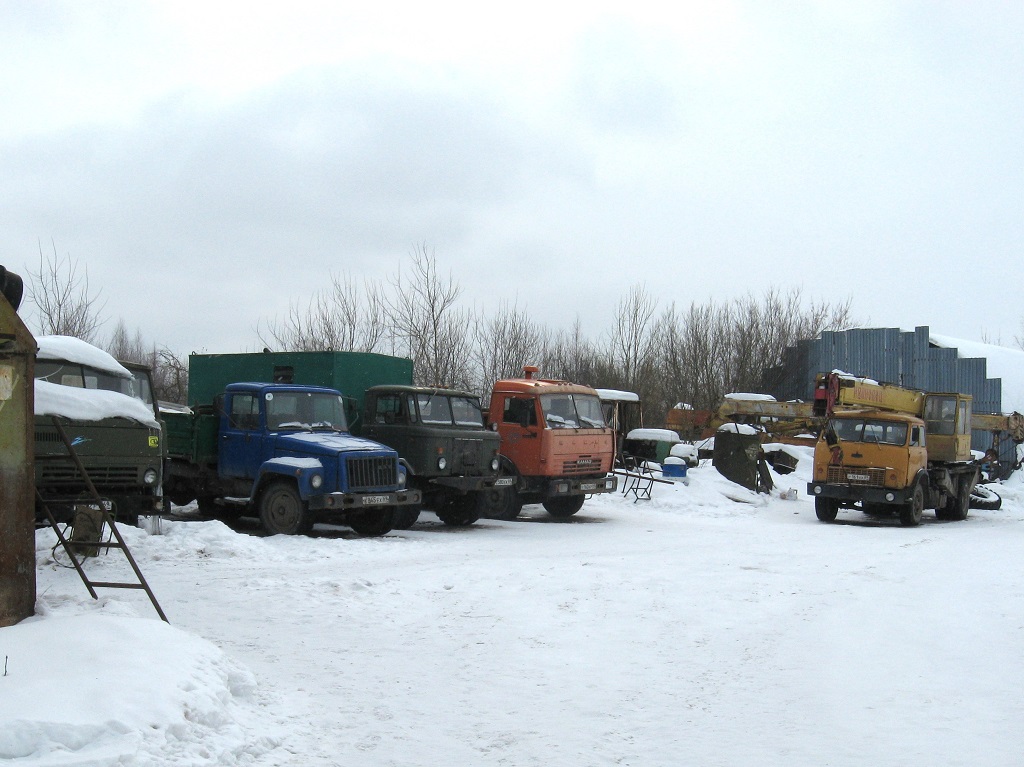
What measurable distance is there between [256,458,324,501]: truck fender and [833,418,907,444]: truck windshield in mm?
11805

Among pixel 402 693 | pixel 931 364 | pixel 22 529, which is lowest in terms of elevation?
pixel 402 693

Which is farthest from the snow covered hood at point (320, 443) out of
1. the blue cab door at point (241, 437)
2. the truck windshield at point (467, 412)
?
the truck windshield at point (467, 412)

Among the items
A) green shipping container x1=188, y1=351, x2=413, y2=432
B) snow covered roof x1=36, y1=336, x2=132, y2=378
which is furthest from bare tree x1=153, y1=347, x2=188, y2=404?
snow covered roof x1=36, y1=336, x2=132, y2=378

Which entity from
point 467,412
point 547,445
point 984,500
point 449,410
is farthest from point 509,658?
point 984,500

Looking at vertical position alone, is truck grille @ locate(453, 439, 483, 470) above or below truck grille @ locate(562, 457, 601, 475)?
above

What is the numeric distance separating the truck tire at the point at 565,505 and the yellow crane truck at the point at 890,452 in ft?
15.8

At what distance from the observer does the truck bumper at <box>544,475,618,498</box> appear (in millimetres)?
18375

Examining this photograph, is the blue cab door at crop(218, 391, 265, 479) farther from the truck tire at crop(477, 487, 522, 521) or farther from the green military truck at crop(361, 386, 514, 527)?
the truck tire at crop(477, 487, 522, 521)

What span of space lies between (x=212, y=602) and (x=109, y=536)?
9.31ft

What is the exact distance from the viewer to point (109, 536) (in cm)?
1158

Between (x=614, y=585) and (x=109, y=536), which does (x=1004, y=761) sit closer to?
(x=614, y=585)

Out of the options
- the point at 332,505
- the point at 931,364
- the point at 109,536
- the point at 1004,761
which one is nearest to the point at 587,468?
the point at 332,505

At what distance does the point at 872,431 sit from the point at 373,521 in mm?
11102

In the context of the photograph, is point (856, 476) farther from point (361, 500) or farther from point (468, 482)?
point (361, 500)
